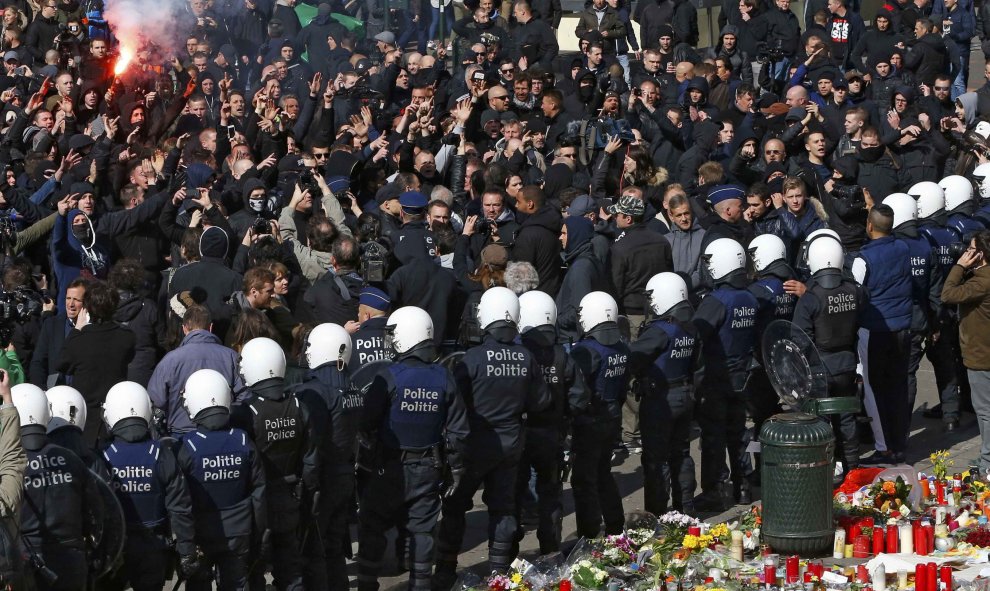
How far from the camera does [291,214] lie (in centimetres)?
1401

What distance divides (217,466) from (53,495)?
35.7 inches

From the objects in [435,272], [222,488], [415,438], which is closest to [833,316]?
[435,272]

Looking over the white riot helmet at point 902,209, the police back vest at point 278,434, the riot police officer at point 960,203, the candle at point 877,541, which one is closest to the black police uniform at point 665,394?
the candle at point 877,541

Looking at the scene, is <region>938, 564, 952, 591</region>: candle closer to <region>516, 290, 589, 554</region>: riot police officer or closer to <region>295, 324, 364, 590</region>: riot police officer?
<region>516, 290, 589, 554</region>: riot police officer

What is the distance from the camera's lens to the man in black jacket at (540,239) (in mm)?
13688

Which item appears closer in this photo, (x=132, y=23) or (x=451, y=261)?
(x=451, y=261)

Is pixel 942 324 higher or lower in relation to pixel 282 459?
higher

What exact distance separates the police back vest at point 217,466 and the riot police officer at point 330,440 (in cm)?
73

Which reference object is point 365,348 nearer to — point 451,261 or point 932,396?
point 451,261

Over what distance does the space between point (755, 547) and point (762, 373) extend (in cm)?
202

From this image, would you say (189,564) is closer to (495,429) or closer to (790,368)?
(495,429)

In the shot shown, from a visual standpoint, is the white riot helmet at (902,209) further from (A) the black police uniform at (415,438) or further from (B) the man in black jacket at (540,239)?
(A) the black police uniform at (415,438)

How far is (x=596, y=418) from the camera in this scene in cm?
1145

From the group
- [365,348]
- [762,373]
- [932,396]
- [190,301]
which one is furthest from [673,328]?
[932,396]
